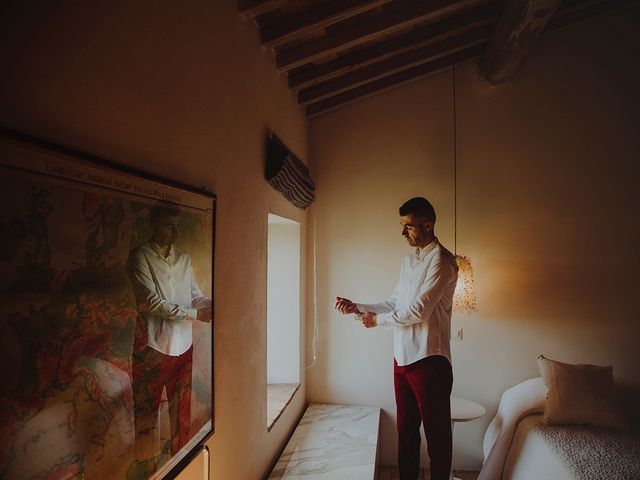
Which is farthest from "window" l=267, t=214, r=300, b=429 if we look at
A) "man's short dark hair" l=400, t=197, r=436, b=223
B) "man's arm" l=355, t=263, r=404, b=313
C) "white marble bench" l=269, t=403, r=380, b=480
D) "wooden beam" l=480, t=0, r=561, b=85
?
"wooden beam" l=480, t=0, r=561, b=85

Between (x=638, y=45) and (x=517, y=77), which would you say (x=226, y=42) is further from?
(x=638, y=45)

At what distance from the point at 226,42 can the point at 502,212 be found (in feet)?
7.87

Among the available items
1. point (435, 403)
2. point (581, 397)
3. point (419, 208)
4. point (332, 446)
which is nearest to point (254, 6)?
point (419, 208)

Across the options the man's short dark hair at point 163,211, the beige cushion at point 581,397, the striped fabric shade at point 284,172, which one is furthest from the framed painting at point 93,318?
the beige cushion at point 581,397

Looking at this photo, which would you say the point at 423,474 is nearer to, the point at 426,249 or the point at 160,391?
the point at 426,249

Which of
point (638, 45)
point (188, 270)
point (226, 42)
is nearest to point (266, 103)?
point (226, 42)

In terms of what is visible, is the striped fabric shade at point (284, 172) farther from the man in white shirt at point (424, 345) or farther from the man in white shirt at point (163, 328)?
the man in white shirt at point (163, 328)

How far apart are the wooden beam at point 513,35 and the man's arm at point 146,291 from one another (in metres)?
2.39

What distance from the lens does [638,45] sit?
120 inches

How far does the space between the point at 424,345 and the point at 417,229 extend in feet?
2.10

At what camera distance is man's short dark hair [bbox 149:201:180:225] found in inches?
43.0

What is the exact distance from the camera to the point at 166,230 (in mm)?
1151

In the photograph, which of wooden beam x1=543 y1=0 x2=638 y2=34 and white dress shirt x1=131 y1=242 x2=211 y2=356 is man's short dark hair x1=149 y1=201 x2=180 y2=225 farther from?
wooden beam x1=543 y1=0 x2=638 y2=34

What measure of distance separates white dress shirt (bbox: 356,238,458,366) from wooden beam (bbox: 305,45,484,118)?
1505 mm
